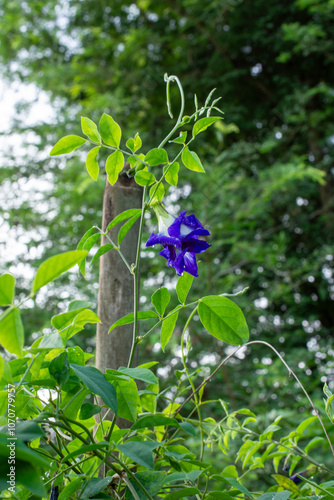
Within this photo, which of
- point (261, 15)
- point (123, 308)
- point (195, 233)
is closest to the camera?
point (195, 233)

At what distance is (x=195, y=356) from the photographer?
194cm

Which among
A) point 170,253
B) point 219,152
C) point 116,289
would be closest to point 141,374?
point 170,253

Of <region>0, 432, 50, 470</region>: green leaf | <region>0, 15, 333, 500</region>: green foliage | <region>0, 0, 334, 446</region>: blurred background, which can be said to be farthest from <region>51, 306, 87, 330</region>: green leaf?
<region>0, 0, 334, 446</region>: blurred background

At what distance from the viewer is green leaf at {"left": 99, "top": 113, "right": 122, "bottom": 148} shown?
41 centimetres

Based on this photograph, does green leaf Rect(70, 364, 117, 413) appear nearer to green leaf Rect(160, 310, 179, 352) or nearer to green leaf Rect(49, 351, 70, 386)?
green leaf Rect(49, 351, 70, 386)

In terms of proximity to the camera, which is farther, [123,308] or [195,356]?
[195,356]

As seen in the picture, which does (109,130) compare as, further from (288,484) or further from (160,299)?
(288,484)

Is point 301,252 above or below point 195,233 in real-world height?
below

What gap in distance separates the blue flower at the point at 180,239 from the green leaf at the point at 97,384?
14cm

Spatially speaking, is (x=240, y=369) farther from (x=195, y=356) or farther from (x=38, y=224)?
(x=38, y=224)

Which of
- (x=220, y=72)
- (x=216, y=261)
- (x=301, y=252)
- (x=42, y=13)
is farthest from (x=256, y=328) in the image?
(x=42, y=13)

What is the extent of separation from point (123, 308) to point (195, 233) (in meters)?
0.18

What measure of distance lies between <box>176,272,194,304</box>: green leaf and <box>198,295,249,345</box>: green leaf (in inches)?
1.5


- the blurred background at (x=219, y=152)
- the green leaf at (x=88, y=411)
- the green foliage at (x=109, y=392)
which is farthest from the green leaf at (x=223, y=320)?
the blurred background at (x=219, y=152)
